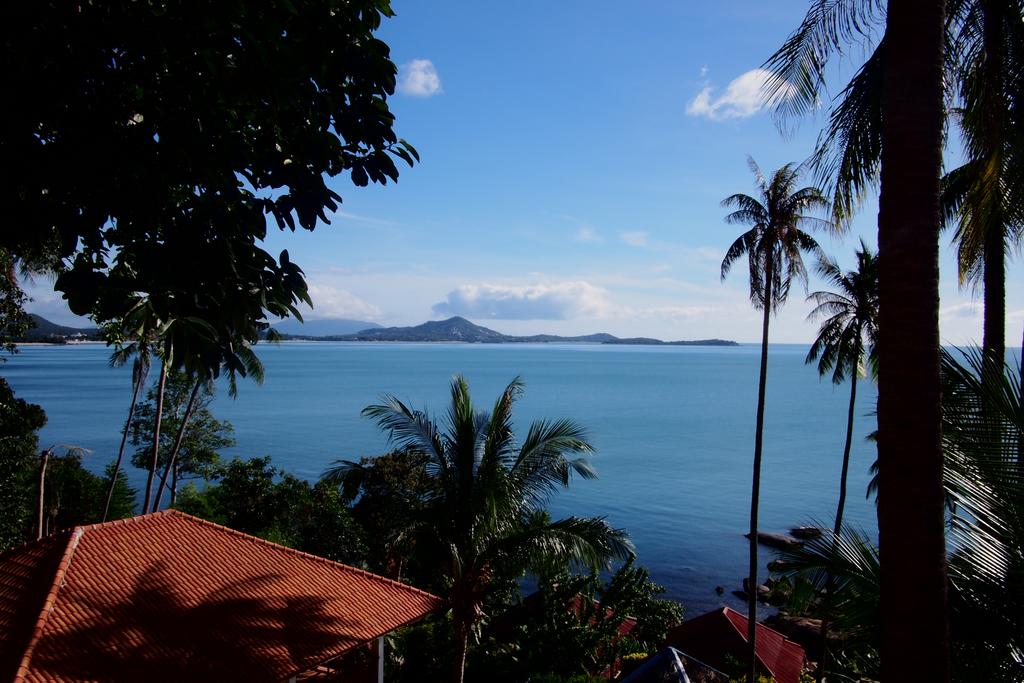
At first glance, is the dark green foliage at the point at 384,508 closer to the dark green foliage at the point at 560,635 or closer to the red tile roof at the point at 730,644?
the dark green foliage at the point at 560,635

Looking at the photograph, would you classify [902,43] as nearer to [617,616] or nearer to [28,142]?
[28,142]

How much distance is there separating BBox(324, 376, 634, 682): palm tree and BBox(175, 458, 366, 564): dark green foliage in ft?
32.6

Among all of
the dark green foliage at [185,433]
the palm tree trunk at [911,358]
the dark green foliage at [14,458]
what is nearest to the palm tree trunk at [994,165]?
the palm tree trunk at [911,358]

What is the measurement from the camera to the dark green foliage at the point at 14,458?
16.6m

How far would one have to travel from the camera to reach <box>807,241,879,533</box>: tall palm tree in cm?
1938

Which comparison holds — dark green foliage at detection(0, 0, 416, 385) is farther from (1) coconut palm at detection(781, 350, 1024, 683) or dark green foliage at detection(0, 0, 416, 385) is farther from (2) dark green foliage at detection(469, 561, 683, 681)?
(2) dark green foliage at detection(469, 561, 683, 681)

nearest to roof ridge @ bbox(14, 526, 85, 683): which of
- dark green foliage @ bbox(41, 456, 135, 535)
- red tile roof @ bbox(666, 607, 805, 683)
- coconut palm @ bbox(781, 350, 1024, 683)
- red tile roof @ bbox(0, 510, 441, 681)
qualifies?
red tile roof @ bbox(0, 510, 441, 681)

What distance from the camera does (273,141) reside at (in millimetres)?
5355

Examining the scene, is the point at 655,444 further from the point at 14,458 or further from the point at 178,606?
the point at 178,606

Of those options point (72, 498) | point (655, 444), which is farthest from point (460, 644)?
point (655, 444)

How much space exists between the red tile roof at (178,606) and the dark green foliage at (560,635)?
504 centimetres

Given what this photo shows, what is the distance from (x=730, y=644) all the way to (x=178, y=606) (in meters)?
13.5

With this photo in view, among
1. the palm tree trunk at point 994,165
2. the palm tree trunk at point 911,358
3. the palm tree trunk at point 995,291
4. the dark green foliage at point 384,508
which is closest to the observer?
the palm tree trunk at point 911,358

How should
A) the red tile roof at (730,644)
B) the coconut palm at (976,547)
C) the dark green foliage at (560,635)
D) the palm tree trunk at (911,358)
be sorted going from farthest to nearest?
1. the red tile roof at (730,644)
2. the dark green foliage at (560,635)
3. the coconut palm at (976,547)
4. the palm tree trunk at (911,358)
